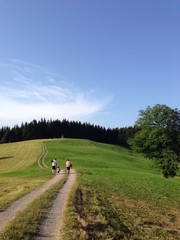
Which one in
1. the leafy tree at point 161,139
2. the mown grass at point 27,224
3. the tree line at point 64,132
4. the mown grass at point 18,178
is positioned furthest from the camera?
the tree line at point 64,132

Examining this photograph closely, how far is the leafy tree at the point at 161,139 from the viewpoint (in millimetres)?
47594


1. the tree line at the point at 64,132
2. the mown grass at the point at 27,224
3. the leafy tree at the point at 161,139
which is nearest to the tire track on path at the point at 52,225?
the mown grass at the point at 27,224

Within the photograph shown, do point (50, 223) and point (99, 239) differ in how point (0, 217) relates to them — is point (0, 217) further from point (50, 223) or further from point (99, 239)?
point (99, 239)

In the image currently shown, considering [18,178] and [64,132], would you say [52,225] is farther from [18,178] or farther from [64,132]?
[64,132]

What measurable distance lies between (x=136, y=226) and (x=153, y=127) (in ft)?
124

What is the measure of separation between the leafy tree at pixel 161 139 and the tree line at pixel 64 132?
110103mm

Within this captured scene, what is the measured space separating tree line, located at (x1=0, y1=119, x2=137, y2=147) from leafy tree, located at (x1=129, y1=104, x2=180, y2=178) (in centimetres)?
11010

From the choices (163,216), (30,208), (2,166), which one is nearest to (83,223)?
(30,208)

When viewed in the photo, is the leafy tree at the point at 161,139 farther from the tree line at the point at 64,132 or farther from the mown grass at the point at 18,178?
the tree line at the point at 64,132

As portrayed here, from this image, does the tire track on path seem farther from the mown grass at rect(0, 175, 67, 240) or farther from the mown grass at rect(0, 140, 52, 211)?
the mown grass at rect(0, 140, 52, 211)

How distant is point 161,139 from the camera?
47.3 metres

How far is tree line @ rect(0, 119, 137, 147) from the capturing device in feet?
526

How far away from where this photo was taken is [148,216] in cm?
1755

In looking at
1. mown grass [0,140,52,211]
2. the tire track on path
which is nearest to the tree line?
mown grass [0,140,52,211]
